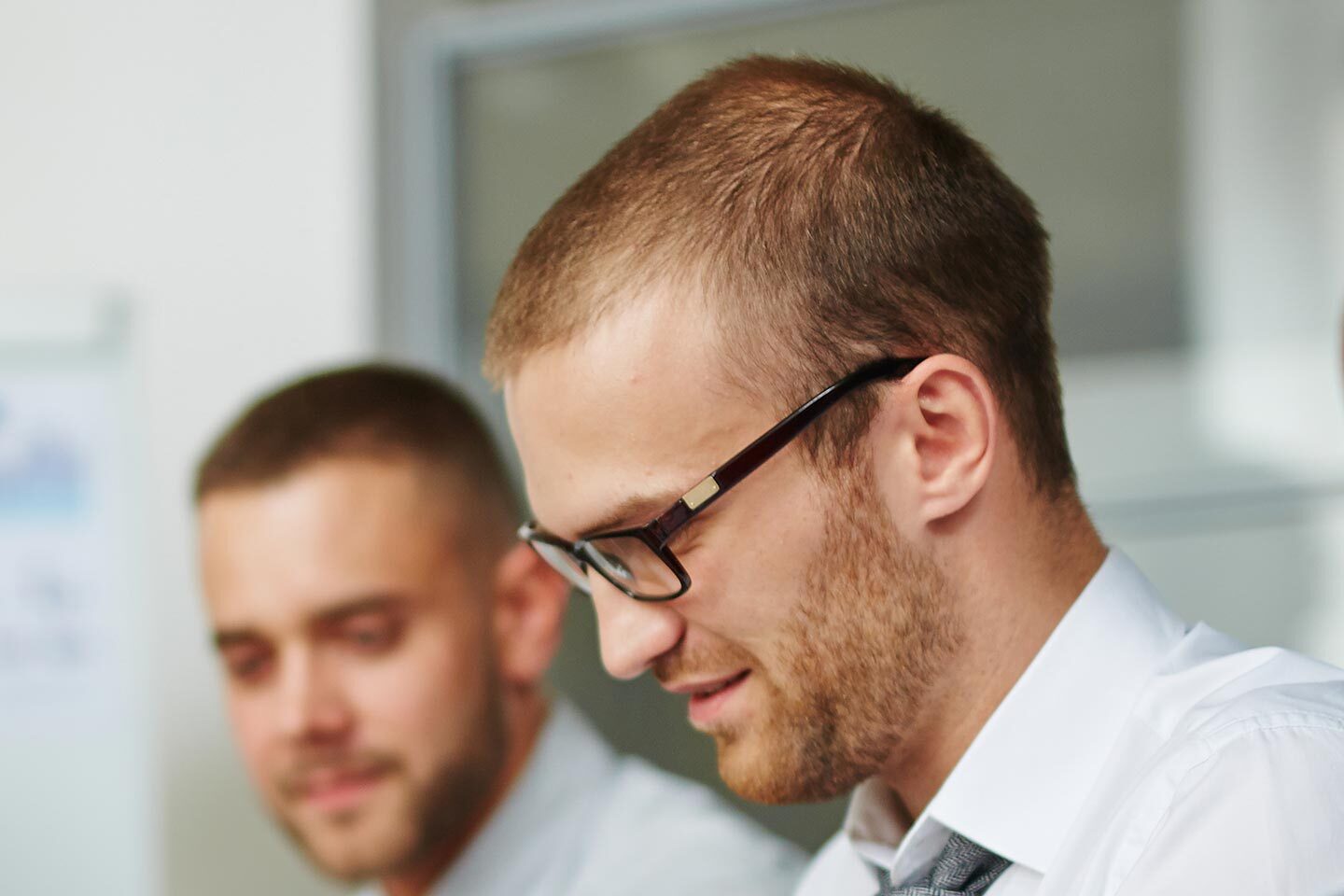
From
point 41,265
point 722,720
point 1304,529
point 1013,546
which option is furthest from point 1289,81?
point 41,265

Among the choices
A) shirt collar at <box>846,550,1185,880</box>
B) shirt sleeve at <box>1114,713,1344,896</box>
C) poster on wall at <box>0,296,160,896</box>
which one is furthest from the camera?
poster on wall at <box>0,296,160,896</box>

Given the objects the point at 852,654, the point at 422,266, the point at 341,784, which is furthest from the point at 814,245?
the point at 422,266

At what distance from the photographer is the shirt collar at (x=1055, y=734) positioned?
2.85ft

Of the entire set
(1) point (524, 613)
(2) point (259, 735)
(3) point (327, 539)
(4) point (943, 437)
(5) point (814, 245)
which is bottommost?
(2) point (259, 735)

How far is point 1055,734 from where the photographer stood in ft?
2.91

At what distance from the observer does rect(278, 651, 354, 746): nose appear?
60.4 inches

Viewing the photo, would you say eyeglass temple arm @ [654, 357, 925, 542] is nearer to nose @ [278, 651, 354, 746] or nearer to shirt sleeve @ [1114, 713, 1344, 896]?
shirt sleeve @ [1114, 713, 1344, 896]

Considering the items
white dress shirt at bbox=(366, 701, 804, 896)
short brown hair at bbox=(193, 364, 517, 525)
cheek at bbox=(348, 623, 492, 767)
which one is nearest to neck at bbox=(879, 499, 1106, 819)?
white dress shirt at bbox=(366, 701, 804, 896)

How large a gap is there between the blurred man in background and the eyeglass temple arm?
2.27 ft

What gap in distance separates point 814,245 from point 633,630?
0.30 m

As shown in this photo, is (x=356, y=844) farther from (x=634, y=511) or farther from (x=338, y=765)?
(x=634, y=511)

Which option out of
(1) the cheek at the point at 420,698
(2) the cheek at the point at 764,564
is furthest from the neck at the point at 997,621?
(1) the cheek at the point at 420,698

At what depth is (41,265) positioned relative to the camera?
2.50 m

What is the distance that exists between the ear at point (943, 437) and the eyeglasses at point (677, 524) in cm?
2
